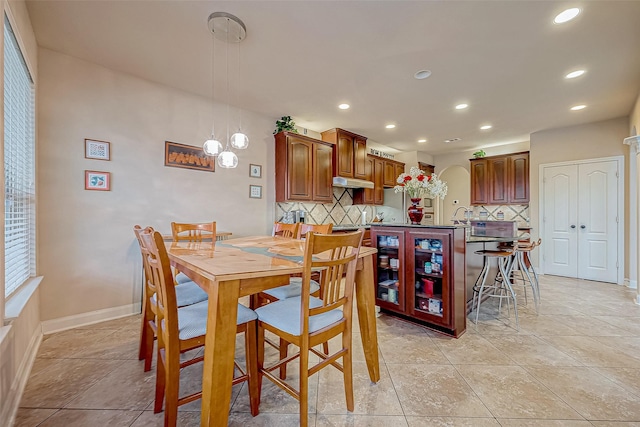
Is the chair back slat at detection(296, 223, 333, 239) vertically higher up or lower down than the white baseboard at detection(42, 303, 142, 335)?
higher up

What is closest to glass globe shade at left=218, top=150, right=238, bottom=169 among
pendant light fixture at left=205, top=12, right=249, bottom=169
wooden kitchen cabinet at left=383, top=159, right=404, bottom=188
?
pendant light fixture at left=205, top=12, right=249, bottom=169

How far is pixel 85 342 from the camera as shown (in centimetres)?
219

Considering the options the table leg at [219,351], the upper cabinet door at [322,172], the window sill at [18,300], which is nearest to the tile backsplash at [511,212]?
the upper cabinet door at [322,172]

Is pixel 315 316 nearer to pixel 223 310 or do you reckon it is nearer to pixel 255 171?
pixel 223 310

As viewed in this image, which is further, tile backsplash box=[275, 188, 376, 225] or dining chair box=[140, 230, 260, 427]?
tile backsplash box=[275, 188, 376, 225]

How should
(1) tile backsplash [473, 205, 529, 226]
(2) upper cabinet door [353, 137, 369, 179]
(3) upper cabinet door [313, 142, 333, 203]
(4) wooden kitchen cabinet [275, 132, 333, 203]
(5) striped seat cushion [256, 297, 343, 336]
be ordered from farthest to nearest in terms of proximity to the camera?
(1) tile backsplash [473, 205, 529, 226], (2) upper cabinet door [353, 137, 369, 179], (3) upper cabinet door [313, 142, 333, 203], (4) wooden kitchen cabinet [275, 132, 333, 203], (5) striped seat cushion [256, 297, 343, 336]

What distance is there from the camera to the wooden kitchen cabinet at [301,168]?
3.91m

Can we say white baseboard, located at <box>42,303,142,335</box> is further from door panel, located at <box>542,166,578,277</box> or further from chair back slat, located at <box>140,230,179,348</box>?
door panel, located at <box>542,166,578,277</box>

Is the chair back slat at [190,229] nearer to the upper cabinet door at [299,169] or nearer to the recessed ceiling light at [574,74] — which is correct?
the upper cabinet door at [299,169]

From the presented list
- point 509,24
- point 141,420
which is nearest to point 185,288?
point 141,420

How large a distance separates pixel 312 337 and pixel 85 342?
2.16 meters

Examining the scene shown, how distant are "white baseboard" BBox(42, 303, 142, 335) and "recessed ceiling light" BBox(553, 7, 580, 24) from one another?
→ 15.0ft

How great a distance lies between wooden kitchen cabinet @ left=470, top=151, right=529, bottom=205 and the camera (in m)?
5.21

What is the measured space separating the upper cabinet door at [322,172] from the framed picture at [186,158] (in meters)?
1.55
